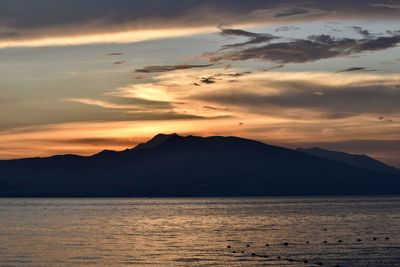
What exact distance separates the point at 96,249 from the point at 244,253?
25.0 metres

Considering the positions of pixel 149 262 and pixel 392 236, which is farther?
pixel 392 236

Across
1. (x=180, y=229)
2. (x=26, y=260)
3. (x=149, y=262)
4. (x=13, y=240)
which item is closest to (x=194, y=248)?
(x=149, y=262)

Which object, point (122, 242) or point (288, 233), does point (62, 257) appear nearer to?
point (122, 242)

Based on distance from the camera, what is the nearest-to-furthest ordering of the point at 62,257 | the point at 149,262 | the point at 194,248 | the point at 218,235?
the point at 149,262 → the point at 62,257 → the point at 194,248 → the point at 218,235

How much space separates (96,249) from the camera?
122 meters

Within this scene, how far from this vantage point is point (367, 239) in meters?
136

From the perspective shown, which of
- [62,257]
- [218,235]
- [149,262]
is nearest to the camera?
[149,262]

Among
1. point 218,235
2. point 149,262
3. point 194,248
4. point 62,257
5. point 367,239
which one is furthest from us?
point 218,235

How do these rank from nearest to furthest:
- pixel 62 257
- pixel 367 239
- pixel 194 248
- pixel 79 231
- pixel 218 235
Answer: pixel 62 257 < pixel 194 248 < pixel 367 239 < pixel 218 235 < pixel 79 231

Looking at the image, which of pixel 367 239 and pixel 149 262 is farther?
pixel 367 239

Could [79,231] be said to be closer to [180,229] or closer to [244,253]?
[180,229]

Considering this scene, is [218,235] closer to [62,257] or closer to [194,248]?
[194,248]

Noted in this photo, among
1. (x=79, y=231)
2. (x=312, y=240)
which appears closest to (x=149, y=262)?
(x=312, y=240)

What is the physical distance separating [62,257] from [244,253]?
88.6 ft
